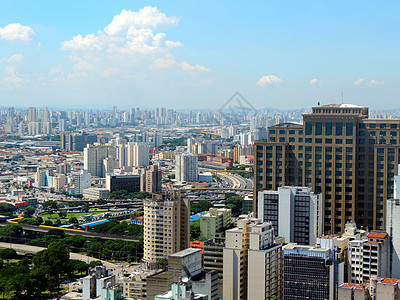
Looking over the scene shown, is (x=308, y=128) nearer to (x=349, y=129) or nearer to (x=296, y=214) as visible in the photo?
(x=349, y=129)

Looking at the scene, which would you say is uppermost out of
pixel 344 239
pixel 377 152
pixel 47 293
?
pixel 377 152

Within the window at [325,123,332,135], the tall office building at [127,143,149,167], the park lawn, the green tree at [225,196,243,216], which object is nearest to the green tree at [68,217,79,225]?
the park lawn

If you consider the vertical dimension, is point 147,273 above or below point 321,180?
below

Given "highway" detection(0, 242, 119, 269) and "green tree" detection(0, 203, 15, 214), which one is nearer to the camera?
"highway" detection(0, 242, 119, 269)

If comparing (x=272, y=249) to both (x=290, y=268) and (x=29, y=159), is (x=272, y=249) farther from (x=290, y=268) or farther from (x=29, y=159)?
(x=29, y=159)

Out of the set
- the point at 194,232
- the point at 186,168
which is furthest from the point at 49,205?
the point at 194,232

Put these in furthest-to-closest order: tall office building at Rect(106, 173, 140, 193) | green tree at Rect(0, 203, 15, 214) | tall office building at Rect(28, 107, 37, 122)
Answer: tall office building at Rect(28, 107, 37, 122) → tall office building at Rect(106, 173, 140, 193) → green tree at Rect(0, 203, 15, 214)

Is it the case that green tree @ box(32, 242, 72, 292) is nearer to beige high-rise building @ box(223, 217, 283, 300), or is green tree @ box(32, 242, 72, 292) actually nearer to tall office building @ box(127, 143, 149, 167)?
beige high-rise building @ box(223, 217, 283, 300)

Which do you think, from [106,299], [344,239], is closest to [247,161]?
[344,239]
